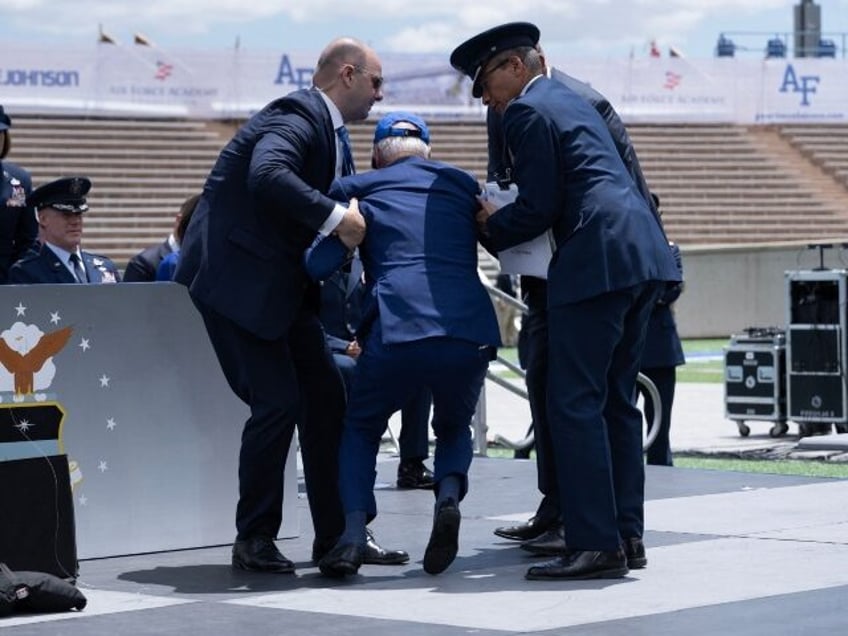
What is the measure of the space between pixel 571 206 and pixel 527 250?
245 millimetres

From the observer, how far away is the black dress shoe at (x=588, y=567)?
6484mm

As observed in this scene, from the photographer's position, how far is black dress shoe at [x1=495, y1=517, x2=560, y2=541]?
24.6ft

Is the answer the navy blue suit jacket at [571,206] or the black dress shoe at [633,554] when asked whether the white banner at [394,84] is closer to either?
the navy blue suit jacket at [571,206]

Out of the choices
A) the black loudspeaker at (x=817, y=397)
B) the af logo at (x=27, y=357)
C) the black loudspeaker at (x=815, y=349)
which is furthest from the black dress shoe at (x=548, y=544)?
the black loudspeaker at (x=815, y=349)

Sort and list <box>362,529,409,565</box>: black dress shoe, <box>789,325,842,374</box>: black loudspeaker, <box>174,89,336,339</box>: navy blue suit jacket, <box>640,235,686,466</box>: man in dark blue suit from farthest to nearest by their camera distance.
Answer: <box>789,325,842,374</box>: black loudspeaker < <box>640,235,686,466</box>: man in dark blue suit < <box>362,529,409,565</box>: black dress shoe < <box>174,89,336,339</box>: navy blue suit jacket

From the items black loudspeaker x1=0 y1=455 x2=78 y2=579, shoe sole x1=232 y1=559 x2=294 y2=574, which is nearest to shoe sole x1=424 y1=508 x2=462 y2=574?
shoe sole x1=232 y1=559 x2=294 y2=574

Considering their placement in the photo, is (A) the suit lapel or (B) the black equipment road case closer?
(A) the suit lapel

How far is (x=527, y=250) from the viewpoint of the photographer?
6707 millimetres

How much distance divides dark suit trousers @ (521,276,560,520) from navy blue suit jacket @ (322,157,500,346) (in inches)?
14.9

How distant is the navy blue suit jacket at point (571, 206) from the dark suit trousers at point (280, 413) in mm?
843

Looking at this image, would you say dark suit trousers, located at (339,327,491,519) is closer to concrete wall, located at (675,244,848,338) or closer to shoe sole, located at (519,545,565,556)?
shoe sole, located at (519,545,565,556)

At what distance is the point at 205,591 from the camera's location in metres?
6.47

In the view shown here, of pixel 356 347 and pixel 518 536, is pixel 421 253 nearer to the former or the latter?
pixel 518 536

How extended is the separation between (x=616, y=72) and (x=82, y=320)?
32096 mm
